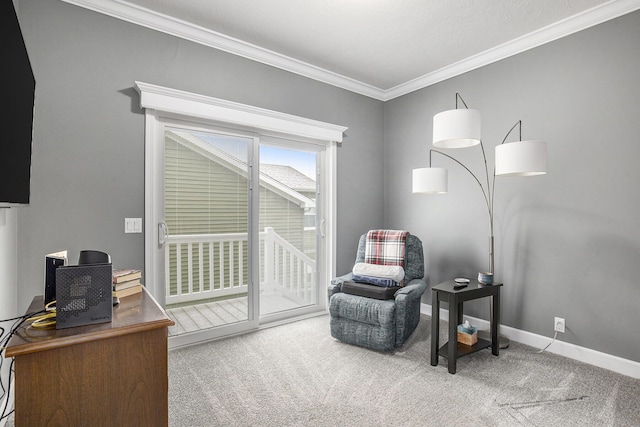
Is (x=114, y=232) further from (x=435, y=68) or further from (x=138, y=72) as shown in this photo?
(x=435, y=68)

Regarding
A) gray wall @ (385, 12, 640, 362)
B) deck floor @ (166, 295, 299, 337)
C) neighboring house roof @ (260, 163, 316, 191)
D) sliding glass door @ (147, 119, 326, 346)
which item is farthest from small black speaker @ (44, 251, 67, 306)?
gray wall @ (385, 12, 640, 362)

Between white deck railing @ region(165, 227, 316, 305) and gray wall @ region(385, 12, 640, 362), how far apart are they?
5.31 feet

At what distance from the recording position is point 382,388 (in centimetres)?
221

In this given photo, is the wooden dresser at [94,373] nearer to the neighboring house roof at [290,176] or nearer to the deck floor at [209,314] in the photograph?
the deck floor at [209,314]

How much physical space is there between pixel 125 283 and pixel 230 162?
5.37 feet

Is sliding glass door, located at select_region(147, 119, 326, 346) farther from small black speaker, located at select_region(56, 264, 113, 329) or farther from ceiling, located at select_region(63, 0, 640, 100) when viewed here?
small black speaker, located at select_region(56, 264, 113, 329)

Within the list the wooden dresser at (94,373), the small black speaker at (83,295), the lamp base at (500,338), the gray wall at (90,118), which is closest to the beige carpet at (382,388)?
the lamp base at (500,338)

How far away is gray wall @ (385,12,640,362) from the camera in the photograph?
2.46 m

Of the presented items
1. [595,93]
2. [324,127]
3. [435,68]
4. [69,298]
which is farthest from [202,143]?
[595,93]

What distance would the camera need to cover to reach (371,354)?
2730 millimetres

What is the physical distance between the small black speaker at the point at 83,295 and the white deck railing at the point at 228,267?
154cm

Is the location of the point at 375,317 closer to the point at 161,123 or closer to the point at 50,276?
the point at 50,276

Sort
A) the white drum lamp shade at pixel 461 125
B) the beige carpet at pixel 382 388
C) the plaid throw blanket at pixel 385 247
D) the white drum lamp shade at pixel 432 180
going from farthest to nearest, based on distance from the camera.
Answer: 1. the plaid throw blanket at pixel 385 247
2. the white drum lamp shade at pixel 432 180
3. the white drum lamp shade at pixel 461 125
4. the beige carpet at pixel 382 388

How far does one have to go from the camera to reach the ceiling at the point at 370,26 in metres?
2.50
